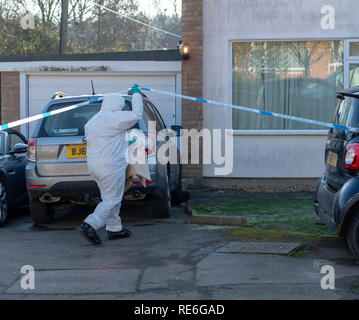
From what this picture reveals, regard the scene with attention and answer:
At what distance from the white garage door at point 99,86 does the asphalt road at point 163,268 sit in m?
5.45

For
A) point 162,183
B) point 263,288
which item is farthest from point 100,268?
point 162,183

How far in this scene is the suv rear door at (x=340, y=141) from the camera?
6539 mm

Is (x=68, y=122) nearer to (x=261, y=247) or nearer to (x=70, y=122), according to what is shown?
(x=70, y=122)

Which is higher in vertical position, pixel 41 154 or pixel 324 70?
pixel 324 70

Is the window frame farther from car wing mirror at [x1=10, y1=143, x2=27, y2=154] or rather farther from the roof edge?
car wing mirror at [x1=10, y1=143, x2=27, y2=154]

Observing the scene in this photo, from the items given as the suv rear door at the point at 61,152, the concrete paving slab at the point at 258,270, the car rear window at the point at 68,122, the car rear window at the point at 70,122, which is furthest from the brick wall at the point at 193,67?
the concrete paving slab at the point at 258,270

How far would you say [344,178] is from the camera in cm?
653

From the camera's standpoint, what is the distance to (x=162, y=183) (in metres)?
8.87

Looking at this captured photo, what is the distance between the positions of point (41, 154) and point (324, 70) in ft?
21.6

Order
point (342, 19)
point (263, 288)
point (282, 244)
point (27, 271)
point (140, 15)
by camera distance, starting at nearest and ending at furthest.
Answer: point (263, 288), point (27, 271), point (282, 244), point (342, 19), point (140, 15)

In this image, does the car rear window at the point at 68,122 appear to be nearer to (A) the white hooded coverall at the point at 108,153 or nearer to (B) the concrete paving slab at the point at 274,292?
(A) the white hooded coverall at the point at 108,153

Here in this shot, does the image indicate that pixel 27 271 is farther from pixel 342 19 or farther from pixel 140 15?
pixel 140 15

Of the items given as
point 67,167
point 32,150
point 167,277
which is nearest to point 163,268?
point 167,277

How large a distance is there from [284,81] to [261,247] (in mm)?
6470
